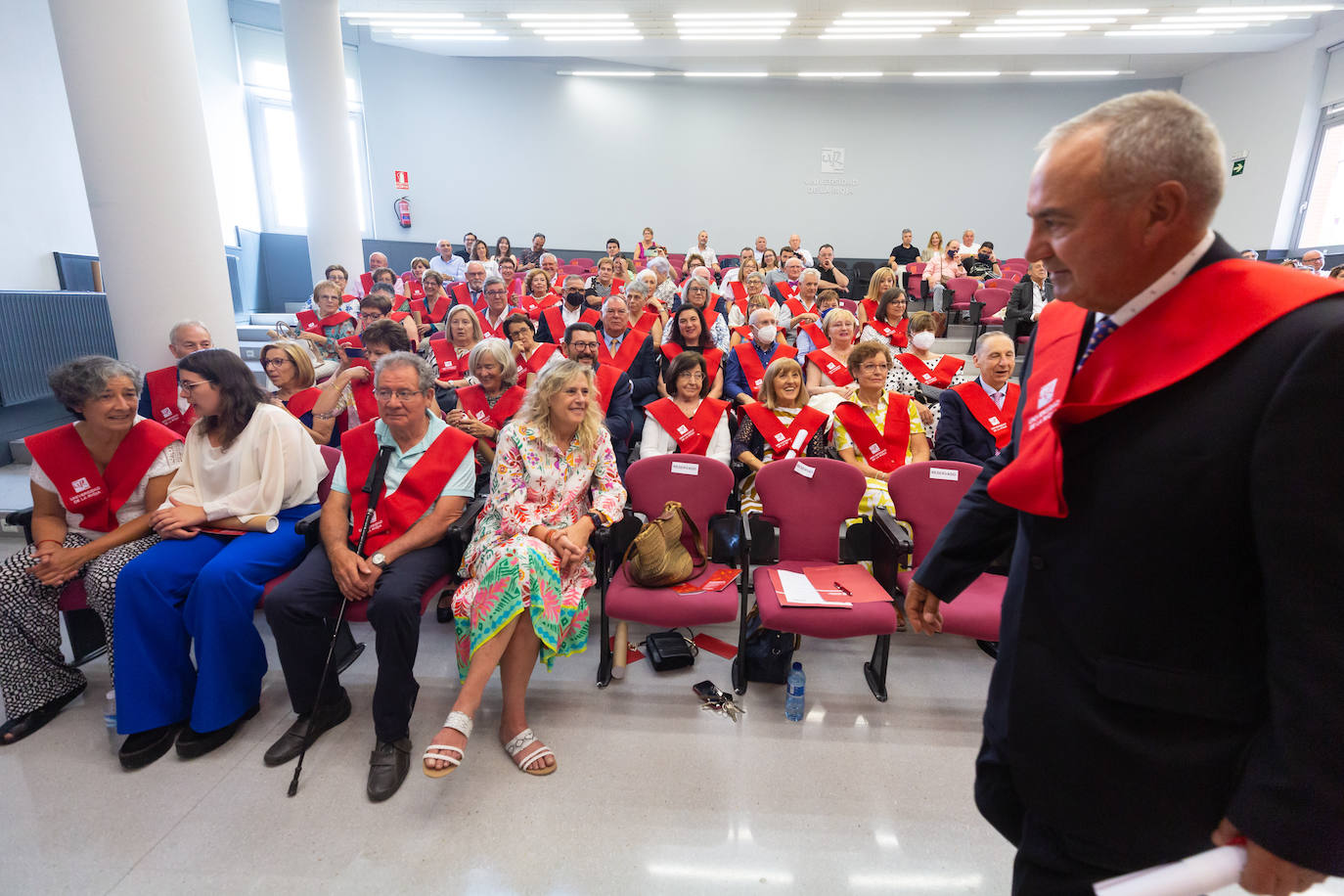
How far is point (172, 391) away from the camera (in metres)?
3.16

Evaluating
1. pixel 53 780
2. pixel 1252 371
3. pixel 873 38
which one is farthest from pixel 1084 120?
pixel 873 38

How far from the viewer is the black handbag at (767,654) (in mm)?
2338

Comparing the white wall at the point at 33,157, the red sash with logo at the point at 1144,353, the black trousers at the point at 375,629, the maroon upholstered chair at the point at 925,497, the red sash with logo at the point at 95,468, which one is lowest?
the black trousers at the point at 375,629

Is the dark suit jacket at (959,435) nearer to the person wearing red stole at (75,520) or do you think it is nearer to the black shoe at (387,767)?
the black shoe at (387,767)

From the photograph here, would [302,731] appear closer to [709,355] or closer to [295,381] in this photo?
[295,381]

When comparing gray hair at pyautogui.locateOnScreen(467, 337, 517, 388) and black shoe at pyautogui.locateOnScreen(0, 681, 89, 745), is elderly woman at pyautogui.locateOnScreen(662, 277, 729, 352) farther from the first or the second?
black shoe at pyautogui.locateOnScreen(0, 681, 89, 745)

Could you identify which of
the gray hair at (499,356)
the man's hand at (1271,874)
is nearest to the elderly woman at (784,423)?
the gray hair at (499,356)

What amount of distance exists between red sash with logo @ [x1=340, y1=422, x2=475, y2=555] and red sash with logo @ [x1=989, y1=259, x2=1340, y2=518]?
1957 millimetres

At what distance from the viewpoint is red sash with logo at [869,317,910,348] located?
17.0ft

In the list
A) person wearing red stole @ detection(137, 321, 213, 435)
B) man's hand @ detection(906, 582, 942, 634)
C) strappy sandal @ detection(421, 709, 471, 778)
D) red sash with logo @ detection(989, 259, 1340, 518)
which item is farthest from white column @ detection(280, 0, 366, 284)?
red sash with logo @ detection(989, 259, 1340, 518)

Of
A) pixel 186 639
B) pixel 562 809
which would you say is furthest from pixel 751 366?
pixel 186 639

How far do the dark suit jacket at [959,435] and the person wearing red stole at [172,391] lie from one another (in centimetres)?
392

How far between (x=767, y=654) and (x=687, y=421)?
131cm

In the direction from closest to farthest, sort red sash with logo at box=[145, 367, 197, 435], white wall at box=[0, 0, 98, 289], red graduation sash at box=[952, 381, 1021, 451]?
red graduation sash at box=[952, 381, 1021, 451], red sash with logo at box=[145, 367, 197, 435], white wall at box=[0, 0, 98, 289]
